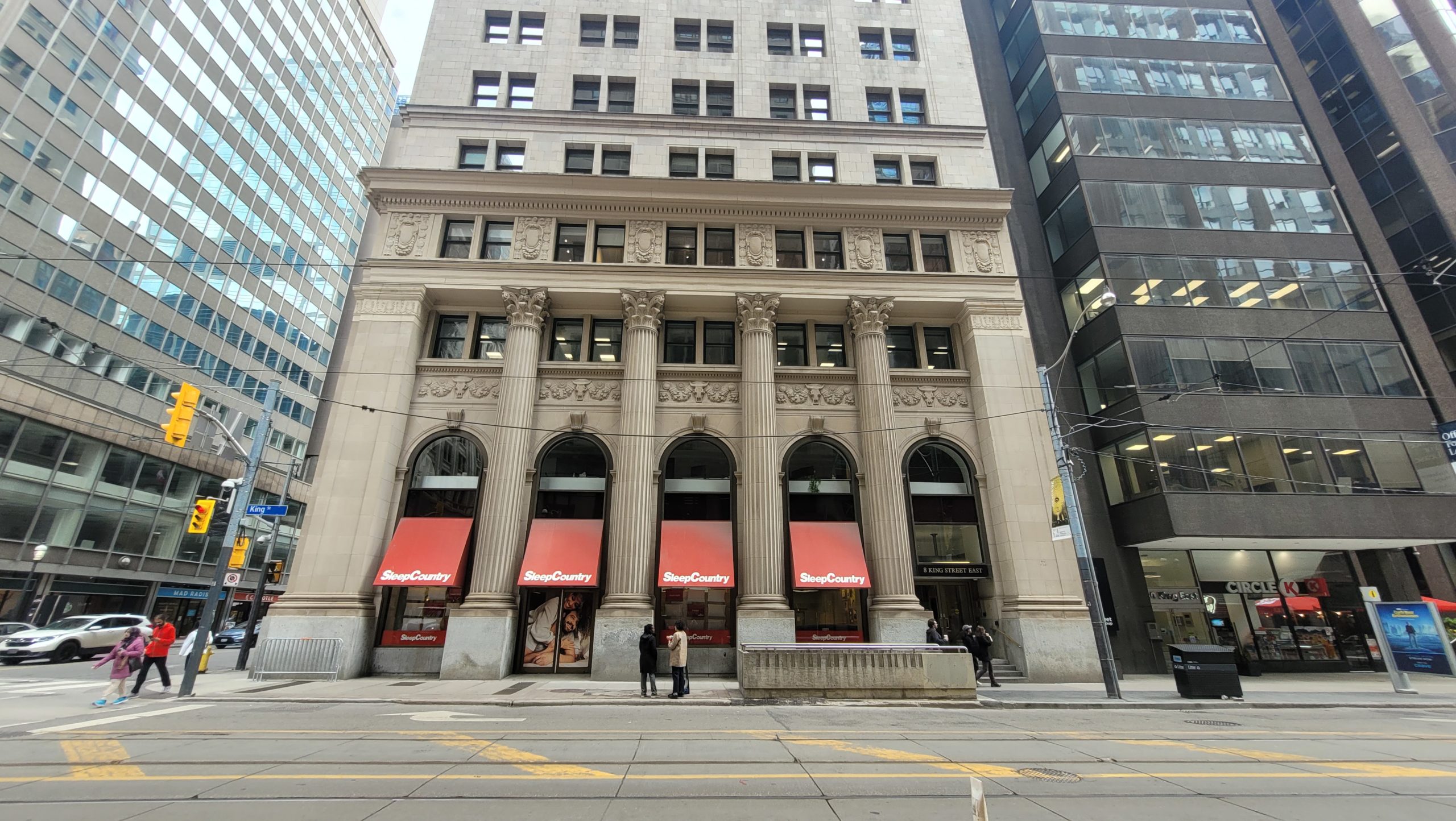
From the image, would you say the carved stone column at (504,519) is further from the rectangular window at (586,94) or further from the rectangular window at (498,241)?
the rectangular window at (586,94)

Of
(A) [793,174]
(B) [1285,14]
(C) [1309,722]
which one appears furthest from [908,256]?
(B) [1285,14]

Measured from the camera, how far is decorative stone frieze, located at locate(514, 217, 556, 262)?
23.6 m

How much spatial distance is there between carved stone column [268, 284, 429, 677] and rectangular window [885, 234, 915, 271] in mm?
19191

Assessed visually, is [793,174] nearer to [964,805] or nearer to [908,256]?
[908,256]

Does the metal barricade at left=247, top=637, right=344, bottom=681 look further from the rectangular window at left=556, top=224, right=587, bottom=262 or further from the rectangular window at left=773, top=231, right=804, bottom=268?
the rectangular window at left=773, top=231, right=804, bottom=268

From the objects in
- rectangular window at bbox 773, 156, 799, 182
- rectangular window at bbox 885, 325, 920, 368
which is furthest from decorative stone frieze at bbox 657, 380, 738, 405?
rectangular window at bbox 773, 156, 799, 182

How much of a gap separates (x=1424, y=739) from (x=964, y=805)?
1118cm

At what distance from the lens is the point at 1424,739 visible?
1065cm

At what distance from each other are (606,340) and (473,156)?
34.5ft

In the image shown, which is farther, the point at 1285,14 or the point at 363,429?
the point at 1285,14

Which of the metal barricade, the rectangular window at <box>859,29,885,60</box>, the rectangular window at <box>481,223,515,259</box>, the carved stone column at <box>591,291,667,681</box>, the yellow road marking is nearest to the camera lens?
the yellow road marking

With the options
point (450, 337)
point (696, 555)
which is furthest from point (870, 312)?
point (450, 337)

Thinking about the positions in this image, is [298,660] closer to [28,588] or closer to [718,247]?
[718,247]

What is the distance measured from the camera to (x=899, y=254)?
2541cm
